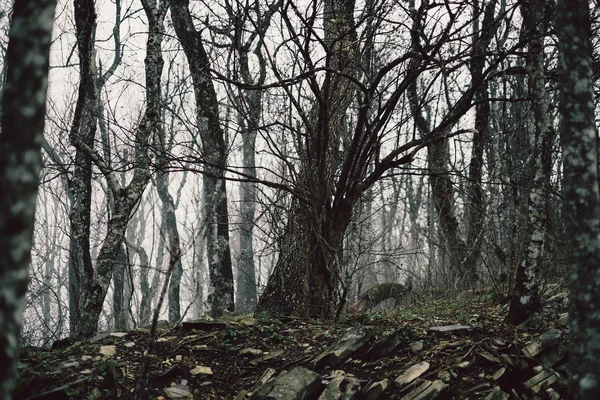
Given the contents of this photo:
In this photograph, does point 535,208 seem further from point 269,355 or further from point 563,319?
point 269,355

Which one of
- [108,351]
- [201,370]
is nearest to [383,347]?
[201,370]

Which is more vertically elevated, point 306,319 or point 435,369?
point 306,319

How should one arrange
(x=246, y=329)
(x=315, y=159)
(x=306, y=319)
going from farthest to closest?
(x=315, y=159), (x=306, y=319), (x=246, y=329)

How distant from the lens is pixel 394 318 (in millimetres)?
6828

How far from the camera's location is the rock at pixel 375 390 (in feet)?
14.6

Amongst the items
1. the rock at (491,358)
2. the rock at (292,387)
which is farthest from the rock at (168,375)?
the rock at (491,358)

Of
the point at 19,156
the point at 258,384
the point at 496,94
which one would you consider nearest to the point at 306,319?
the point at 258,384

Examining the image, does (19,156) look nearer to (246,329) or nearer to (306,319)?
(246,329)

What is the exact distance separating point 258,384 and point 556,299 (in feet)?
14.5

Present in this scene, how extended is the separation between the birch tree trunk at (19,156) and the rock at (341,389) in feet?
9.88

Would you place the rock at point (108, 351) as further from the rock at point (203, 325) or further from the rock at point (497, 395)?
the rock at point (497, 395)

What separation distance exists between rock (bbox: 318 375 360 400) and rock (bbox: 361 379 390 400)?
0.31ft

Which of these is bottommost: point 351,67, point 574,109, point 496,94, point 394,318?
point 394,318

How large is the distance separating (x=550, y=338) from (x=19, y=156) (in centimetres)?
483
